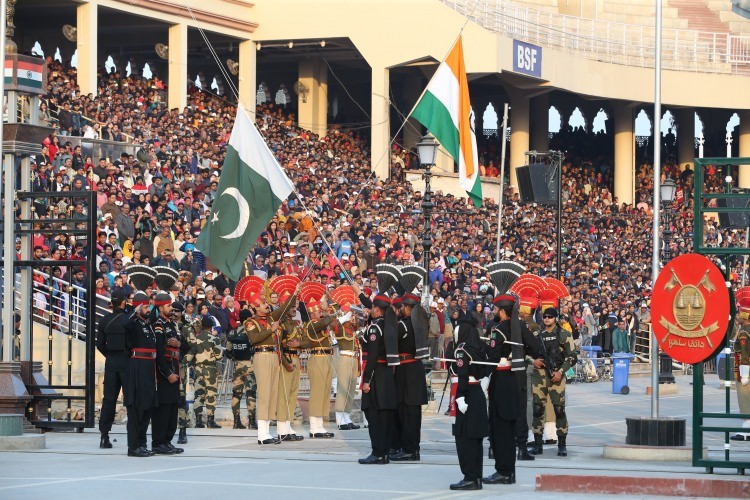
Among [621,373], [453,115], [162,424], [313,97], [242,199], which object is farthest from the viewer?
[313,97]

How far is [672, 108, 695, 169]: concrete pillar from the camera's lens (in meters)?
59.5

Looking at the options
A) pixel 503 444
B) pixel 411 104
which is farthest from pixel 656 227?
pixel 411 104

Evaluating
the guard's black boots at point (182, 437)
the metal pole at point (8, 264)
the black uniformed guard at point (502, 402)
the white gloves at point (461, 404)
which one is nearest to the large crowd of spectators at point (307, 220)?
→ the metal pole at point (8, 264)

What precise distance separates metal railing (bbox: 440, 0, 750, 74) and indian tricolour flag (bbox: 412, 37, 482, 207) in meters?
21.0

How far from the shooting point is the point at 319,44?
4775 cm

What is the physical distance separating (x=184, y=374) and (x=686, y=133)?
4207 cm

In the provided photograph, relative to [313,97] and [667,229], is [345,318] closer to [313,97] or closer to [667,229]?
[667,229]

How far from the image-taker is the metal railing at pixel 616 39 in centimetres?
4966

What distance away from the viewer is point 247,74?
154 feet

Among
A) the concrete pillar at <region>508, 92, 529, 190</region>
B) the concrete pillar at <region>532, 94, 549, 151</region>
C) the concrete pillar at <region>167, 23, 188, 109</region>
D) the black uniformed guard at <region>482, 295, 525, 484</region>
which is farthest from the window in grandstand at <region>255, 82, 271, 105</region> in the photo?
the black uniformed guard at <region>482, 295, 525, 484</region>

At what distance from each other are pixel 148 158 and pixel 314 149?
11508mm

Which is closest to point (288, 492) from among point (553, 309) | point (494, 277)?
point (494, 277)

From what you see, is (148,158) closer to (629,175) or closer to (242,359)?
(242,359)

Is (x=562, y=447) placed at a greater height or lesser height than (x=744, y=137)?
lesser
